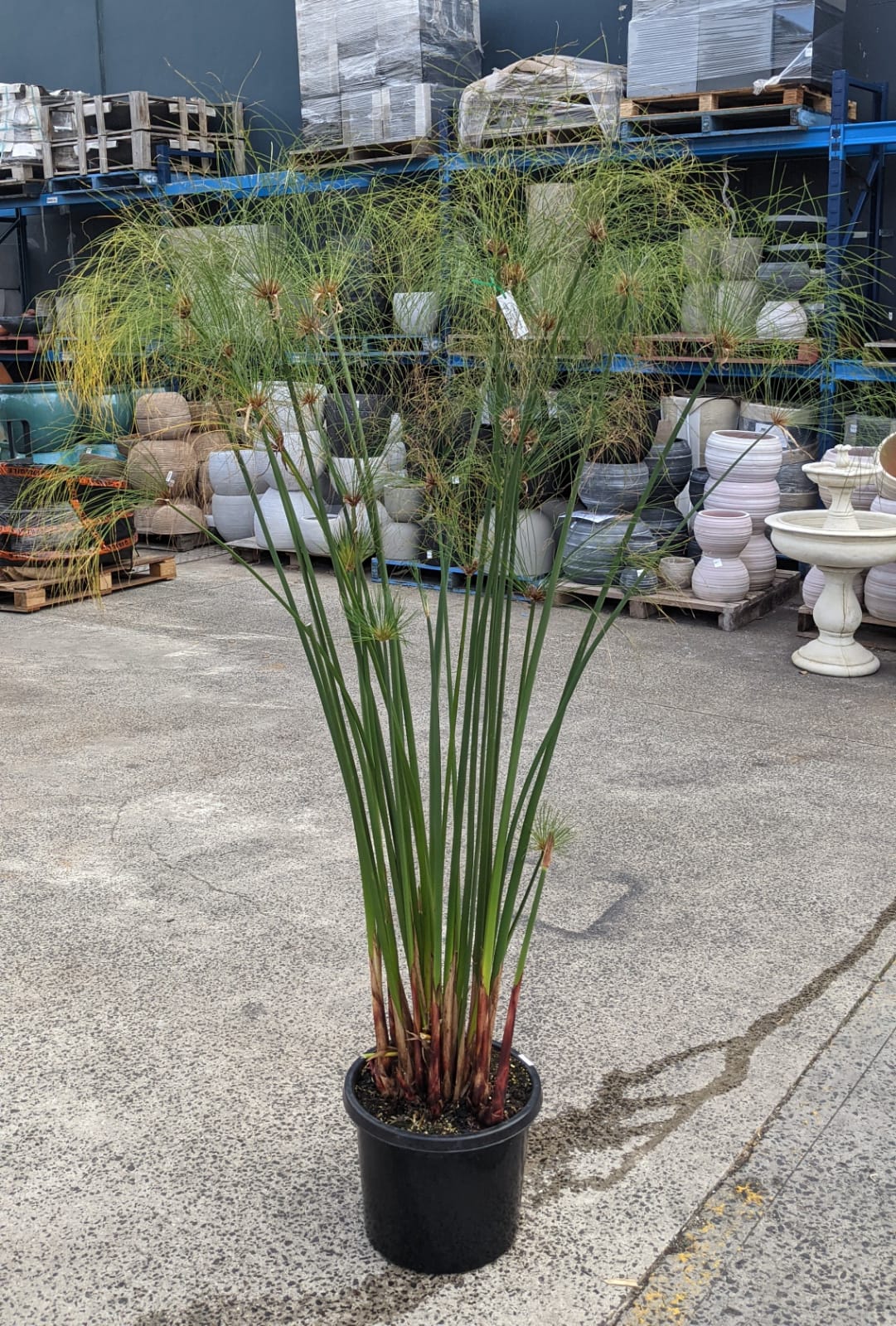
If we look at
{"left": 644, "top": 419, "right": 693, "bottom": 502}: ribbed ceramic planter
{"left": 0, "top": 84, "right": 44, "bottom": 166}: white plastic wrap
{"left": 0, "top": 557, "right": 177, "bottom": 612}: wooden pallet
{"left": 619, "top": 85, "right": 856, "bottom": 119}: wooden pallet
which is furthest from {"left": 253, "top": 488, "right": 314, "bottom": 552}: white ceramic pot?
{"left": 0, "top": 84, "right": 44, "bottom": 166}: white plastic wrap

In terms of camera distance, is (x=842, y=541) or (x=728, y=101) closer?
(x=842, y=541)

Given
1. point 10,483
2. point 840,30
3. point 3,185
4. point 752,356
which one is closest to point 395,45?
point 840,30

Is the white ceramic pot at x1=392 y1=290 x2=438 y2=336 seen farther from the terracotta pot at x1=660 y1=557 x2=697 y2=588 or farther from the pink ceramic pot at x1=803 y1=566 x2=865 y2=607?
the terracotta pot at x1=660 y1=557 x2=697 y2=588

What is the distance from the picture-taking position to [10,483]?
7914 millimetres

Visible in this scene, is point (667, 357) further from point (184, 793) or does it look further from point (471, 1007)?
point (184, 793)

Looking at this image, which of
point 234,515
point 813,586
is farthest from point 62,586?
point 813,586

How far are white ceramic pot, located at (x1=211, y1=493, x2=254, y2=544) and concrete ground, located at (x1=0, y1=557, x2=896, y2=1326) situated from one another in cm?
331

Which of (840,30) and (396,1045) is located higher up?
(840,30)

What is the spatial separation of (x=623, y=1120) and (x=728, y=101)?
621 centimetres

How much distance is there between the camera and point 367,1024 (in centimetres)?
311

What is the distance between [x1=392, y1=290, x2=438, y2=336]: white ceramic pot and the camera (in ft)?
8.13

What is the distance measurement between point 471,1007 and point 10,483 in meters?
6.51

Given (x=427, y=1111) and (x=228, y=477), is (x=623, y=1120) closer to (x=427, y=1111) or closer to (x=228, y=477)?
(x=427, y=1111)

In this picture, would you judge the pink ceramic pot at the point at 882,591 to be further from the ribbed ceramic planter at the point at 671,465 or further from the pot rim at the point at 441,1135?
the pot rim at the point at 441,1135
